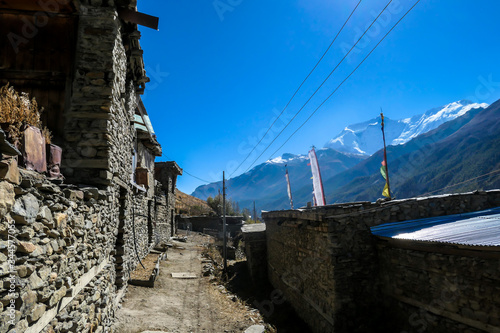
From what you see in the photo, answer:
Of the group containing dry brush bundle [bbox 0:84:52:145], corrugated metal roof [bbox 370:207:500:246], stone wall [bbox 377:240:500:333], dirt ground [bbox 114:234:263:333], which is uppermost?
dry brush bundle [bbox 0:84:52:145]

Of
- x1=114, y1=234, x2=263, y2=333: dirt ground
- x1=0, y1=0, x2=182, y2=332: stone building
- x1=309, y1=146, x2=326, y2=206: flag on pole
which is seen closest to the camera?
x1=0, y1=0, x2=182, y2=332: stone building

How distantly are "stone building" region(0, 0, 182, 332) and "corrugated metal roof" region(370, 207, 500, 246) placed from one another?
22.0 feet

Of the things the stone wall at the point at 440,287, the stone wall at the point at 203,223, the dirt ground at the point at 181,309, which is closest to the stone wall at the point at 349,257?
the stone wall at the point at 440,287

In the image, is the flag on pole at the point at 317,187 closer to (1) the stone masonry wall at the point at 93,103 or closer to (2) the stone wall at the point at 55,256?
(2) the stone wall at the point at 55,256

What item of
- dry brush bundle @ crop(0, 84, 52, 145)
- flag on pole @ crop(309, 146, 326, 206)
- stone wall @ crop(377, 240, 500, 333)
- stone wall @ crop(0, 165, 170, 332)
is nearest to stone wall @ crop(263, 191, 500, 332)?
stone wall @ crop(377, 240, 500, 333)

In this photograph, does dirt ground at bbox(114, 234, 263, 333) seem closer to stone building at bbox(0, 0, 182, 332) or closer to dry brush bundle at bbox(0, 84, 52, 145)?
stone building at bbox(0, 0, 182, 332)

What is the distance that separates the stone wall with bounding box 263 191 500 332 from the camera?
301 inches

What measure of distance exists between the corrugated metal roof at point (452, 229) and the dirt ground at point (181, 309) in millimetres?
5288

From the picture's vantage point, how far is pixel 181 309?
8570 millimetres

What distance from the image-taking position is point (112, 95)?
584 centimetres

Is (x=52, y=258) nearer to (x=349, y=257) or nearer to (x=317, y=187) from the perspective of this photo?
(x=349, y=257)

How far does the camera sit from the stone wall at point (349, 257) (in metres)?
7.63

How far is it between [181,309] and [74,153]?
18.7 feet

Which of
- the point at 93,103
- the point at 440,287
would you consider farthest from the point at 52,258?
the point at 440,287
